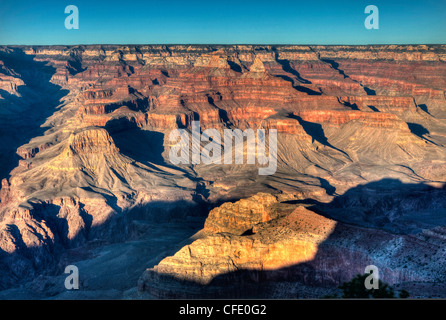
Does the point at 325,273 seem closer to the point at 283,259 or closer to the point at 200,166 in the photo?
the point at 283,259

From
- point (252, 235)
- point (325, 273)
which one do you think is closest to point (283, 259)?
point (325, 273)

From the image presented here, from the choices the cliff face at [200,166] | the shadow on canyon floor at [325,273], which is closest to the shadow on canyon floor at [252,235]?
the shadow on canyon floor at [325,273]

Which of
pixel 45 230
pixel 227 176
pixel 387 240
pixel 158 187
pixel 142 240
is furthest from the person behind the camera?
pixel 227 176

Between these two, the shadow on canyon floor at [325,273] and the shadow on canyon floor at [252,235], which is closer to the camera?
the shadow on canyon floor at [325,273]

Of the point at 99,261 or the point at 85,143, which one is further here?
the point at 85,143

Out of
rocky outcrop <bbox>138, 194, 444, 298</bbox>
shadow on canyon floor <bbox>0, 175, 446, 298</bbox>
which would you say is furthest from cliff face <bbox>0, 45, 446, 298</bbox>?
shadow on canyon floor <bbox>0, 175, 446, 298</bbox>

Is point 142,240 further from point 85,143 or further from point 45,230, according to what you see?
point 85,143

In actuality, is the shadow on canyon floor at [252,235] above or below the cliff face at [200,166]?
below

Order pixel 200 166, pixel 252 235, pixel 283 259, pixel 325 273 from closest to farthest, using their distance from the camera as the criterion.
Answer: pixel 325 273 < pixel 283 259 < pixel 252 235 < pixel 200 166

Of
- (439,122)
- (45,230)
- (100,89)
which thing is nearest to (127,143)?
(45,230)

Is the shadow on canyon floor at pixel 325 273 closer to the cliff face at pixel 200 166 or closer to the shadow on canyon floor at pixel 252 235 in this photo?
the shadow on canyon floor at pixel 252 235

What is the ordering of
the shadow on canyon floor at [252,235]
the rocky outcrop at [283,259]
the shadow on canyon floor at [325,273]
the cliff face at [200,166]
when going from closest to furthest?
1. the shadow on canyon floor at [325,273]
2. the rocky outcrop at [283,259]
3. the shadow on canyon floor at [252,235]
4. the cliff face at [200,166]
